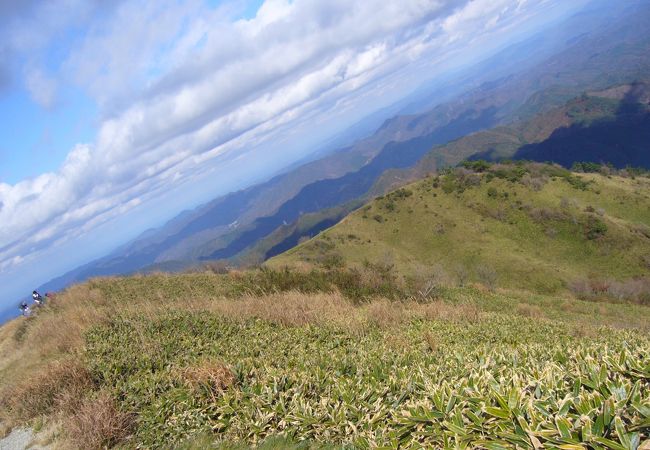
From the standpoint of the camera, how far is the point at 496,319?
11672 mm

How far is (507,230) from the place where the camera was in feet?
264

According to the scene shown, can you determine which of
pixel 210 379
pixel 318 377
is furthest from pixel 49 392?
pixel 318 377

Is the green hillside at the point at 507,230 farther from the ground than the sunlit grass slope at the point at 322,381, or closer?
closer

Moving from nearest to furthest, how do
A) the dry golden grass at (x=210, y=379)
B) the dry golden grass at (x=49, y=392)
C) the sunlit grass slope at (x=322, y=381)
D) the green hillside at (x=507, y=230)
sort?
the sunlit grass slope at (x=322, y=381)
the dry golden grass at (x=210, y=379)
the dry golden grass at (x=49, y=392)
the green hillside at (x=507, y=230)

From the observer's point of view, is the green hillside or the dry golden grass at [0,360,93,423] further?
the green hillside

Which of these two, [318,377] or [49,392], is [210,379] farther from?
[49,392]

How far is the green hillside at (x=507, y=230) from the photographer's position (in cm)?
6550

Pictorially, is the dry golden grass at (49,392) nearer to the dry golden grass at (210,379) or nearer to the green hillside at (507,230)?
the dry golden grass at (210,379)

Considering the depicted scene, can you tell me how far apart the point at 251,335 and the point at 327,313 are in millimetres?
2539

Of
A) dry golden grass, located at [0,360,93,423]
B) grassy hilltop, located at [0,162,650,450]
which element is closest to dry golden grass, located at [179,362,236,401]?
grassy hilltop, located at [0,162,650,450]

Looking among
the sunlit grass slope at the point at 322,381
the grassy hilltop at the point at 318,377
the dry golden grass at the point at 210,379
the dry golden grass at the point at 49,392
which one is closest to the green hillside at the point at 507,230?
the grassy hilltop at the point at 318,377

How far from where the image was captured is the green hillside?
65.5 metres

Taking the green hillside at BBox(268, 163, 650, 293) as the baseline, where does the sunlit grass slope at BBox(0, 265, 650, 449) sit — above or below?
above

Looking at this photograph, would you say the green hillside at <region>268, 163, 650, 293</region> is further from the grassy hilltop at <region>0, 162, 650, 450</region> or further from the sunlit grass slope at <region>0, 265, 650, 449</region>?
the sunlit grass slope at <region>0, 265, 650, 449</region>
